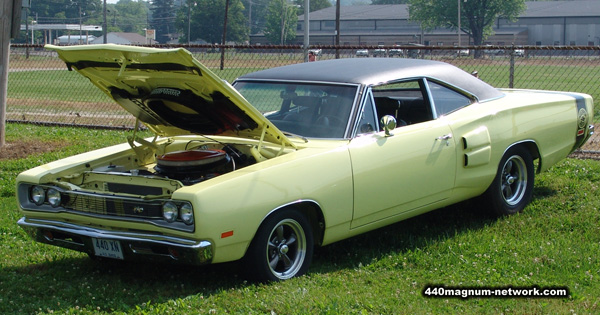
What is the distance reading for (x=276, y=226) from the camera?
4.97 meters

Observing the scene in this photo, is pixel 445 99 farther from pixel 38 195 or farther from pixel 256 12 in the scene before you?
pixel 256 12

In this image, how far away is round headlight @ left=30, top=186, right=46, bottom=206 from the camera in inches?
210

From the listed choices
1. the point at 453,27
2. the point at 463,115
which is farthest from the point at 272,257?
the point at 453,27

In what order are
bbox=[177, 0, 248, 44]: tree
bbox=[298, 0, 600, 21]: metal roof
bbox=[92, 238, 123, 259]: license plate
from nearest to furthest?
bbox=[92, 238, 123, 259]: license plate < bbox=[298, 0, 600, 21]: metal roof < bbox=[177, 0, 248, 44]: tree

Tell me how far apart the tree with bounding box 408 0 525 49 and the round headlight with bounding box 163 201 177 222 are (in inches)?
3015

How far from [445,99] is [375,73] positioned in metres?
0.77

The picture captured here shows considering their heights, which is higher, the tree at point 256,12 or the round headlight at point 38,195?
the tree at point 256,12

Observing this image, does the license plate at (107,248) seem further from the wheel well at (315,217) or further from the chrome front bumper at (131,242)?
the wheel well at (315,217)

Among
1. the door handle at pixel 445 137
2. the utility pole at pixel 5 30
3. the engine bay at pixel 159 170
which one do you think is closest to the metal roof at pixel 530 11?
the utility pole at pixel 5 30

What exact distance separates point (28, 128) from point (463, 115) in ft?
27.7

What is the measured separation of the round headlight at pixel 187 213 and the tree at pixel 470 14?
7663cm

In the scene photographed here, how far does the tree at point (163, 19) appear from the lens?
425 ft

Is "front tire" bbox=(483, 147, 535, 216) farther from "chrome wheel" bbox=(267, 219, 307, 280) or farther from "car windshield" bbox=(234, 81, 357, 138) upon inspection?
"chrome wheel" bbox=(267, 219, 307, 280)

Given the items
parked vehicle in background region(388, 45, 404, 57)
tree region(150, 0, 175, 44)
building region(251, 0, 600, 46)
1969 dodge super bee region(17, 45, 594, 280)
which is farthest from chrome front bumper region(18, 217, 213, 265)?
tree region(150, 0, 175, 44)
